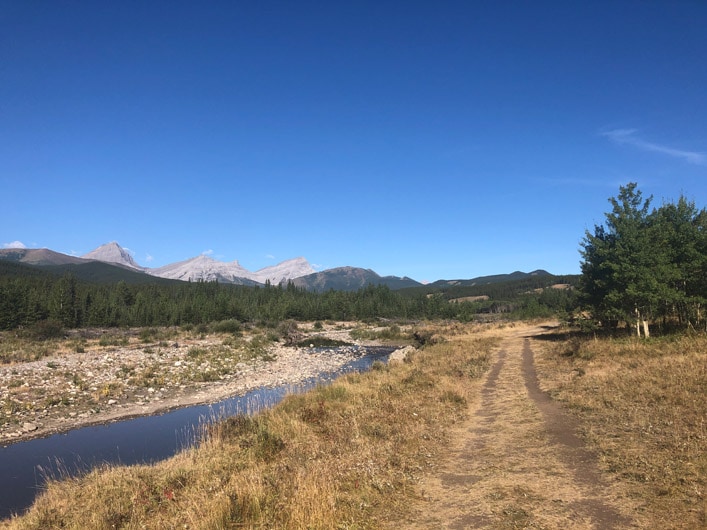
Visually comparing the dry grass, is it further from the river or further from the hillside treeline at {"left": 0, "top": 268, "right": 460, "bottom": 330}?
the hillside treeline at {"left": 0, "top": 268, "right": 460, "bottom": 330}

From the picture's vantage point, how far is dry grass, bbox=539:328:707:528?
703cm

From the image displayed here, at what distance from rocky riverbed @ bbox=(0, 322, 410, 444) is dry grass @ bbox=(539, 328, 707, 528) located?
19.9 metres

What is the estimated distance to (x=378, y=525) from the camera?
7.09 m

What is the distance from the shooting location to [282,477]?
8.91 m

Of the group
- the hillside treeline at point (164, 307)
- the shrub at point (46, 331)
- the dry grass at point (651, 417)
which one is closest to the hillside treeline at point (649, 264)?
the dry grass at point (651, 417)

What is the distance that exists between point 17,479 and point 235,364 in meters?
23.9

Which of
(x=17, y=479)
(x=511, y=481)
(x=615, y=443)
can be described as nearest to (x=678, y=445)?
(x=615, y=443)

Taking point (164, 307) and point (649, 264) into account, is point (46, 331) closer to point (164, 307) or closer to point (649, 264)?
point (164, 307)

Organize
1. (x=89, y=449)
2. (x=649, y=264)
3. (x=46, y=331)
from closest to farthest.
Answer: (x=89, y=449)
(x=649, y=264)
(x=46, y=331)

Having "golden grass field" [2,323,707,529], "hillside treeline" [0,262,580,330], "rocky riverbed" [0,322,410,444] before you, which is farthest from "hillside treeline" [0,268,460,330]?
"golden grass field" [2,323,707,529]

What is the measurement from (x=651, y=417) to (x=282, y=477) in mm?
10246

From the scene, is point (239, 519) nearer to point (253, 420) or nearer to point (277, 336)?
A: point (253, 420)

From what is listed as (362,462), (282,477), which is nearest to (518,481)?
(362,462)

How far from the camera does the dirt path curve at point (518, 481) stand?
22.5 feet
